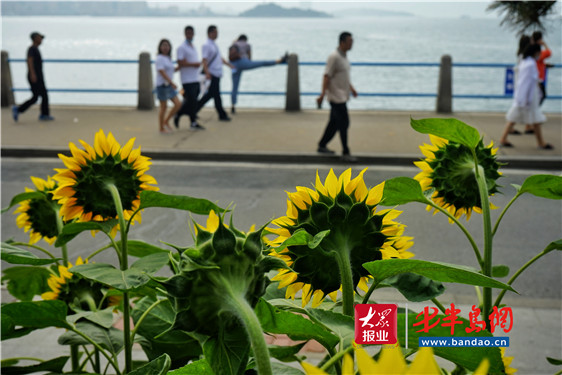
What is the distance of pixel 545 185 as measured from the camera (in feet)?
3.75

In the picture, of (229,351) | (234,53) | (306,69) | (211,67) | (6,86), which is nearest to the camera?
(229,351)

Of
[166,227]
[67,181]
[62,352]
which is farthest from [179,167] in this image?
[67,181]

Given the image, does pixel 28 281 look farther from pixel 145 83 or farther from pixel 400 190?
pixel 145 83

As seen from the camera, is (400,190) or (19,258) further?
(19,258)

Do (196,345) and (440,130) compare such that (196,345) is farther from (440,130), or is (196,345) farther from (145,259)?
(440,130)

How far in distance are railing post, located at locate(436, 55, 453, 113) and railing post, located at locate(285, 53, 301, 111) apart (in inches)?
116

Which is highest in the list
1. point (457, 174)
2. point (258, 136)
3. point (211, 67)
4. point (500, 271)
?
point (211, 67)

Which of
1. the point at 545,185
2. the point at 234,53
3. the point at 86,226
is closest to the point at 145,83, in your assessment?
the point at 234,53

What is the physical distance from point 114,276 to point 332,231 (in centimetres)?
48

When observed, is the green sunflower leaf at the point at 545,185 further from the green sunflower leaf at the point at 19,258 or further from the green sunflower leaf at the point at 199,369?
the green sunflower leaf at the point at 19,258

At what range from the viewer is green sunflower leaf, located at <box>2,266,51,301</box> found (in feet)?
5.57

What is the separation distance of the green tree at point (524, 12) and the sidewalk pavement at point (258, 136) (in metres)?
1.90

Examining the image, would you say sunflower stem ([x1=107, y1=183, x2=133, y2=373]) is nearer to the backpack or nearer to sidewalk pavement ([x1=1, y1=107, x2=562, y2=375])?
sidewalk pavement ([x1=1, y1=107, x2=562, y2=375])

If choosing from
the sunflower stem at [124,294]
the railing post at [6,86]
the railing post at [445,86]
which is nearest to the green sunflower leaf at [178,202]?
the sunflower stem at [124,294]
